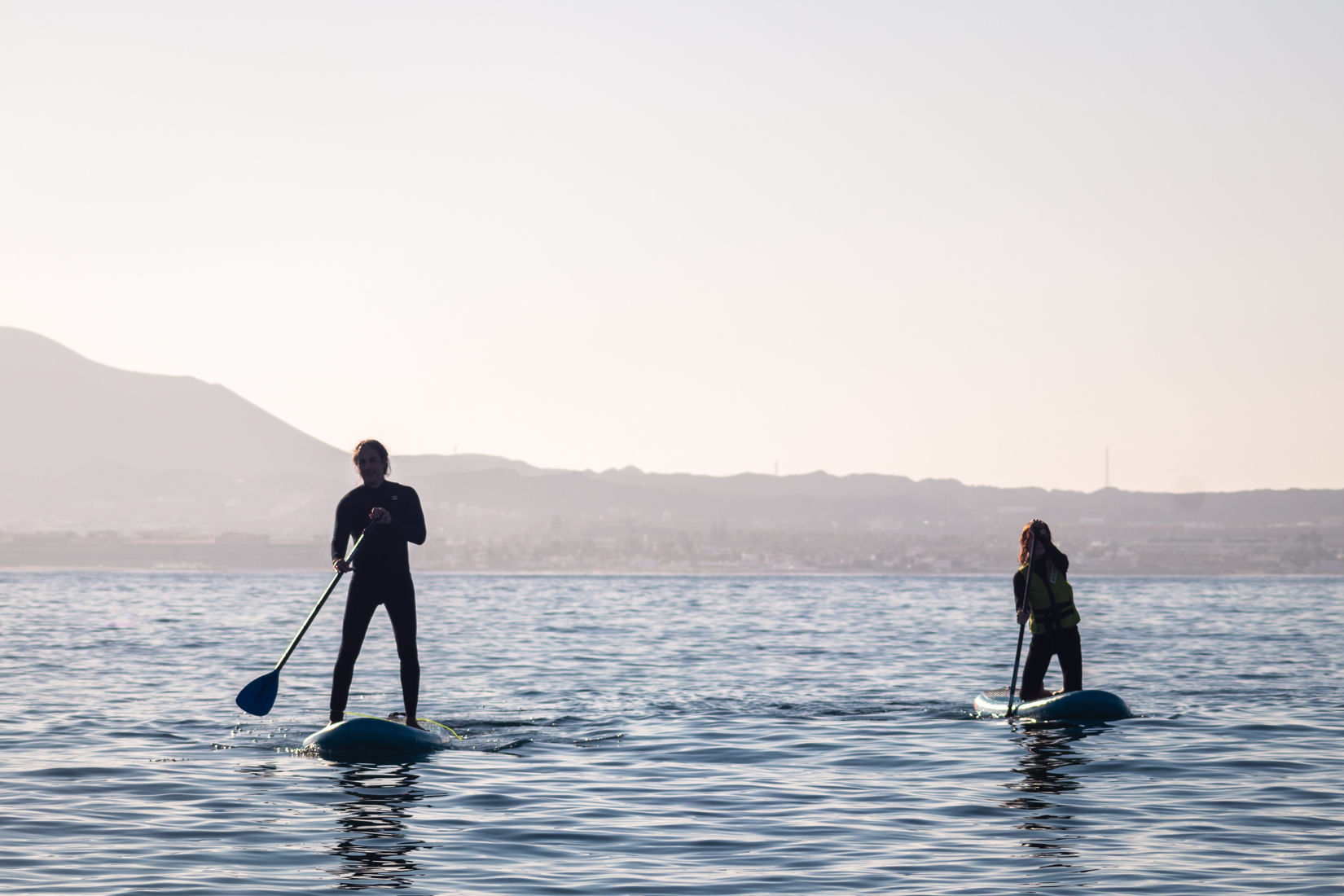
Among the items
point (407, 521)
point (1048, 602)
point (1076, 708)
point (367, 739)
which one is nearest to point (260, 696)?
point (367, 739)

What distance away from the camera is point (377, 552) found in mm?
12750

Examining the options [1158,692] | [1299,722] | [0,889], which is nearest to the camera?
[0,889]

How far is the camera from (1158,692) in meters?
19.6

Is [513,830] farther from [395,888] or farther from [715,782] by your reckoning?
[715,782]

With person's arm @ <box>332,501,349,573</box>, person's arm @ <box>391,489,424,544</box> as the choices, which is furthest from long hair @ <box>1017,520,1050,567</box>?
person's arm @ <box>332,501,349,573</box>

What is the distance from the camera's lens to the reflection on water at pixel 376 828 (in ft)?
27.3

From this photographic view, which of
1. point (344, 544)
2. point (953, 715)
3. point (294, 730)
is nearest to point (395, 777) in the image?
point (344, 544)

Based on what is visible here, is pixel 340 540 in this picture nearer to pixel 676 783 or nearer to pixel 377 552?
pixel 377 552

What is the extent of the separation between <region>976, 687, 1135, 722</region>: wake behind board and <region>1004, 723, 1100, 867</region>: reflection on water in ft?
0.37

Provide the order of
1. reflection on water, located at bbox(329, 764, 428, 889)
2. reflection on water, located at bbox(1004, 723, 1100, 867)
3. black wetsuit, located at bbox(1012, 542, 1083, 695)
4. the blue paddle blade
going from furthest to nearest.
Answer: black wetsuit, located at bbox(1012, 542, 1083, 695) → the blue paddle blade → reflection on water, located at bbox(1004, 723, 1100, 867) → reflection on water, located at bbox(329, 764, 428, 889)

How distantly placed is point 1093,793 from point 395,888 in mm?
5743

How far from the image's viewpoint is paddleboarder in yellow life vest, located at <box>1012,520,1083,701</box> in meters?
15.1

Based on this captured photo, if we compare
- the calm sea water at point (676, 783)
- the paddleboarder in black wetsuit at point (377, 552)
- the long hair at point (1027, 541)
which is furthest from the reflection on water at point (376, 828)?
the long hair at point (1027, 541)

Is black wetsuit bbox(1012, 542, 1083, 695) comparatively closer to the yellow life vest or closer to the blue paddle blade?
the yellow life vest
